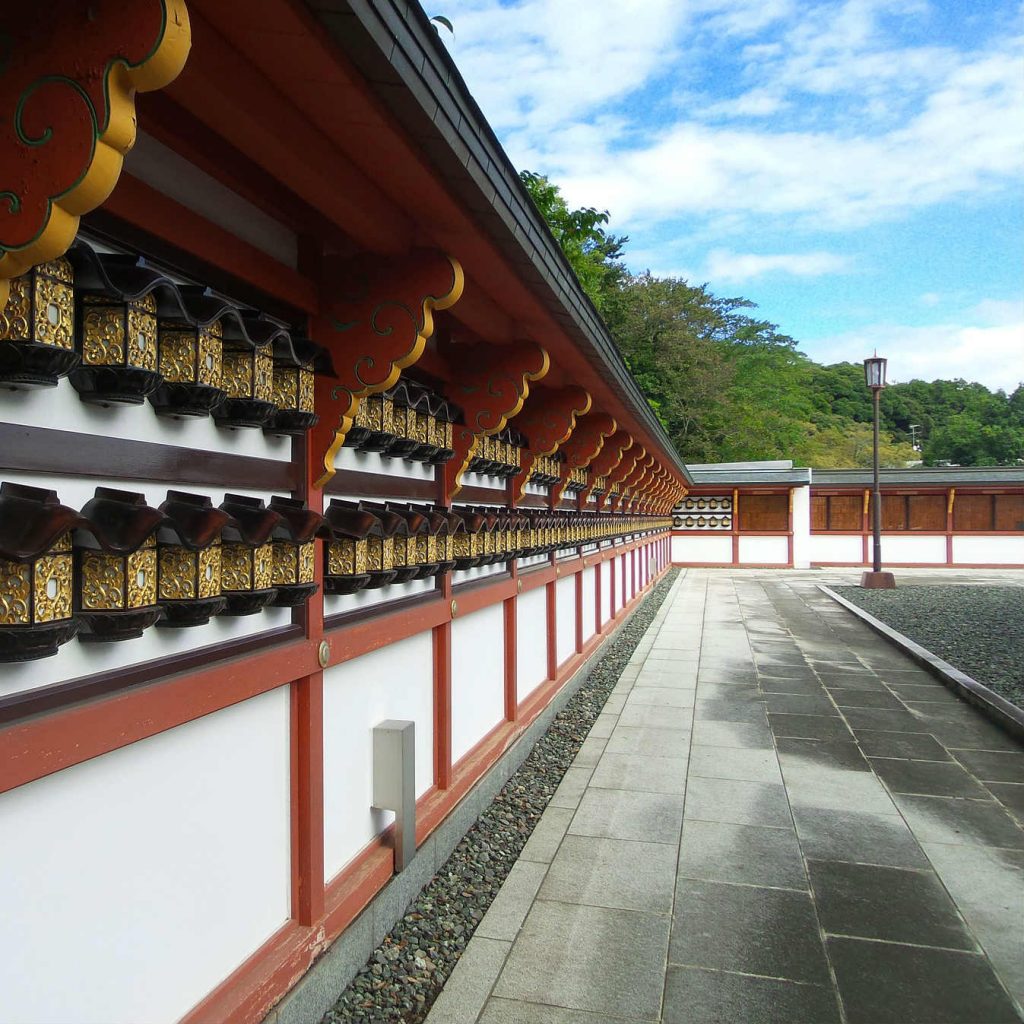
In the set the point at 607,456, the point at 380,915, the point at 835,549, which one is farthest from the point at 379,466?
the point at 835,549

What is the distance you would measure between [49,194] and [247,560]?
4.28 ft

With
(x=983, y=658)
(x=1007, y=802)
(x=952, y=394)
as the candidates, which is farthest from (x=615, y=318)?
(x=952, y=394)

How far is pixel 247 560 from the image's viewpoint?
245 cm

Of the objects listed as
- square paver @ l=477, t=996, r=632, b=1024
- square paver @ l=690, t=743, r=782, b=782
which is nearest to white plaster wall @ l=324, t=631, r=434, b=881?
square paver @ l=477, t=996, r=632, b=1024

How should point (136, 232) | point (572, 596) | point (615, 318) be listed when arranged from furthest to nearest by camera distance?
point (615, 318) → point (572, 596) → point (136, 232)

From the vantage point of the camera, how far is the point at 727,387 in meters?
41.3

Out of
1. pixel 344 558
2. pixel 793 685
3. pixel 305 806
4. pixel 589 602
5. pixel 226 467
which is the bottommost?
pixel 793 685

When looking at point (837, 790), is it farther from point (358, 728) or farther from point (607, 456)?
point (607, 456)

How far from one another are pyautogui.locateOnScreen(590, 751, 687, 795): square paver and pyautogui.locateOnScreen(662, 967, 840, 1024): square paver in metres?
2.27

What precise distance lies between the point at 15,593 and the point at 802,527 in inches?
1081

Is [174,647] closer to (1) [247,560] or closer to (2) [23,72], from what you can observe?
(1) [247,560]

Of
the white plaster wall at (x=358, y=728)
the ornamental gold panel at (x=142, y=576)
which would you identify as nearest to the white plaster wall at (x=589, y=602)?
the white plaster wall at (x=358, y=728)

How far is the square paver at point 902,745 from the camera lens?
6320 mm

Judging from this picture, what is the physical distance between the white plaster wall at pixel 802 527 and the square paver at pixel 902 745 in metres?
20.7
